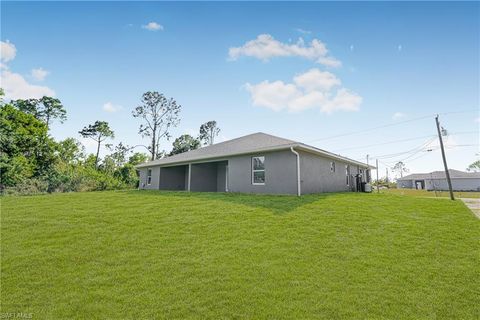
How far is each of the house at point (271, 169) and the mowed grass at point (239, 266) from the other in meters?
3.99

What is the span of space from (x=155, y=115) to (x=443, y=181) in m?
51.7

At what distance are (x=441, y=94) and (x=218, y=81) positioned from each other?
537 inches

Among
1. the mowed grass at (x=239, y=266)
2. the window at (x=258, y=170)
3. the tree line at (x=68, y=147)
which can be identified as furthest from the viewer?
the tree line at (x=68, y=147)

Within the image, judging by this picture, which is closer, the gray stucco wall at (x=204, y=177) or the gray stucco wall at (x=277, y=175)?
the gray stucco wall at (x=277, y=175)

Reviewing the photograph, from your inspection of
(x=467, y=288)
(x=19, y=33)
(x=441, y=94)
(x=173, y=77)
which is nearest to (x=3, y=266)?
(x=467, y=288)

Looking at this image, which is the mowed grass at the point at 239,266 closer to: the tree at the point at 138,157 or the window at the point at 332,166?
the window at the point at 332,166

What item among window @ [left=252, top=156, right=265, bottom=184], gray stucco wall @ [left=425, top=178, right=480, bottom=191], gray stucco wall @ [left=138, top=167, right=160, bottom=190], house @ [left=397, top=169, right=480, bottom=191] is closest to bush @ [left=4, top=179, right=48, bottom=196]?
gray stucco wall @ [left=138, top=167, right=160, bottom=190]

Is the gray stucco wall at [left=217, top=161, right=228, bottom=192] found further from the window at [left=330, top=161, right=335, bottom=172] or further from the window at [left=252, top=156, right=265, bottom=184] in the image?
the window at [left=330, top=161, right=335, bottom=172]

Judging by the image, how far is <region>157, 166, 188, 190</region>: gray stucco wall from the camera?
1931 centimetres

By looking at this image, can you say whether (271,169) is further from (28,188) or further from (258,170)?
(28,188)

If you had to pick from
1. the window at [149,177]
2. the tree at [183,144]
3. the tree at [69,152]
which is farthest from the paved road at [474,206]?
the tree at [69,152]

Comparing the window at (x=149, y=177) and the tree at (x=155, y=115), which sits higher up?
the tree at (x=155, y=115)

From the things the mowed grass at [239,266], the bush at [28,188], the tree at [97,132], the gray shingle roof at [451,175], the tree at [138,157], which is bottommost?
the mowed grass at [239,266]

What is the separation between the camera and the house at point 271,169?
1111 cm
